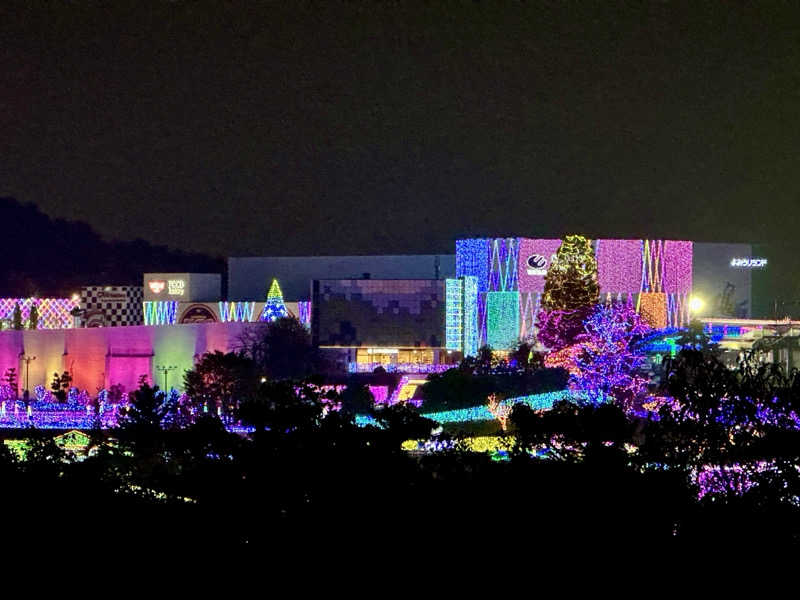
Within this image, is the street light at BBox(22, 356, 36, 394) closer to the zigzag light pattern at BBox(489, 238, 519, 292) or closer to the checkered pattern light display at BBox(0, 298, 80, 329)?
the checkered pattern light display at BBox(0, 298, 80, 329)

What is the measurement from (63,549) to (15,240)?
8588 centimetres

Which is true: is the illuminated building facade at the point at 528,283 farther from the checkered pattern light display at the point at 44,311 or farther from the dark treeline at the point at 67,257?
the dark treeline at the point at 67,257

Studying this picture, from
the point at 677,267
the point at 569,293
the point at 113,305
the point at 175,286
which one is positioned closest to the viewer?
the point at 569,293

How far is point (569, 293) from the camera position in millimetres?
39500

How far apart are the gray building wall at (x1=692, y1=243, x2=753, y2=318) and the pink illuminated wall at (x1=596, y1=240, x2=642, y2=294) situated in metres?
7.51

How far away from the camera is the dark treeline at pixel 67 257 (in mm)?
81125

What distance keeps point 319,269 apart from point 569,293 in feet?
51.7

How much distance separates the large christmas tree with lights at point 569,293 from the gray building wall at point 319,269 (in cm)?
1192

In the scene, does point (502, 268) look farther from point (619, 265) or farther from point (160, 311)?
point (160, 311)

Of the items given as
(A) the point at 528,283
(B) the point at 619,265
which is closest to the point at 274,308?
(A) the point at 528,283

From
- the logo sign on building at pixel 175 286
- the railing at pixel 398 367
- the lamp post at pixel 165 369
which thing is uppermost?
the logo sign on building at pixel 175 286

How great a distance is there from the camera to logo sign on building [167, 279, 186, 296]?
170 feet

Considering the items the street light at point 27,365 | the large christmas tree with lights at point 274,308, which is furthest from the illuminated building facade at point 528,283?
the street light at point 27,365

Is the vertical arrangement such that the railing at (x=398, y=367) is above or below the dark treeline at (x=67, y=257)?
below
